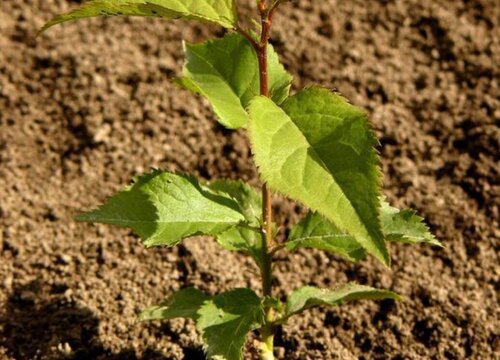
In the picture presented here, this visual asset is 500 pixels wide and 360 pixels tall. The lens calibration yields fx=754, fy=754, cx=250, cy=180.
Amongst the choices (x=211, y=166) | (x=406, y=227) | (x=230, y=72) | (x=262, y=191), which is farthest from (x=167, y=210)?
(x=211, y=166)

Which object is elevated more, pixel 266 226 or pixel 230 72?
pixel 230 72

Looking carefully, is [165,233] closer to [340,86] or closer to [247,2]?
[340,86]

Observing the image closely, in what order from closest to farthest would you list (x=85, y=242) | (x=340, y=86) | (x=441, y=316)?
1. (x=441, y=316)
2. (x=85, y=242)
3. (x=340, y=86)

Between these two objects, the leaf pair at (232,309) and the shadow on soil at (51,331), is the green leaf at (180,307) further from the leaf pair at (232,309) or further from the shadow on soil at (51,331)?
the shadow on soil at (51,331)

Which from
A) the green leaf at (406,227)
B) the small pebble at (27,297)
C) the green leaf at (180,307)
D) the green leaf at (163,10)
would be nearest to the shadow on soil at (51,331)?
the small pebble at (27,297)

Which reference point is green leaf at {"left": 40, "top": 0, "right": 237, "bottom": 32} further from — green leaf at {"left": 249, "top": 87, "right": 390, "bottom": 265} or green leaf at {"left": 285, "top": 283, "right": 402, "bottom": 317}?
green leaf at {"left": 285, "top": 283, "right": 402, "bottom": 317}

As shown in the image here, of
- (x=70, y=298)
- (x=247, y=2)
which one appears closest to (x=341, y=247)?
(x=70, y=298)

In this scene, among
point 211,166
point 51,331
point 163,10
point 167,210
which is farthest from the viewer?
point 211,166

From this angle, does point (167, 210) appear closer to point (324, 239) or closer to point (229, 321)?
point (229, 321)
